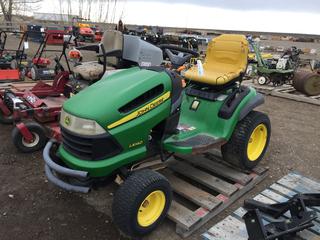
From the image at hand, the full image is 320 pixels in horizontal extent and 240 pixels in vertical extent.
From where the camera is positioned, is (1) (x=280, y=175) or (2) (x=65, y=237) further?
(1) (x=280, y=175)

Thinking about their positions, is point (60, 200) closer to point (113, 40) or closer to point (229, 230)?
point (229, 230)

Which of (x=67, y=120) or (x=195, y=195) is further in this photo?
(x=195, y=195)

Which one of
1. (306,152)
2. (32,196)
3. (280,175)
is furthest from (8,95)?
(306,152)

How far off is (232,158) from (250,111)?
0.51m

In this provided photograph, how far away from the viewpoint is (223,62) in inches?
144

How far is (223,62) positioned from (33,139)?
7.84 ft

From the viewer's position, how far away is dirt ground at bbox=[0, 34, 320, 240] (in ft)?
8.68

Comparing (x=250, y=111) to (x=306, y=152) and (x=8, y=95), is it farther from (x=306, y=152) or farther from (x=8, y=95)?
(x=8, y=95)

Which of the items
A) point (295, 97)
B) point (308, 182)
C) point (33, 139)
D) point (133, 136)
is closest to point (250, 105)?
point (308, 182)

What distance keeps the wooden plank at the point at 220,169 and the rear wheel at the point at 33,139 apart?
1.72 metres

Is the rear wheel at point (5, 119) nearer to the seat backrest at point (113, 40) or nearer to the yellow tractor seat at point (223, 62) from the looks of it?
the seat backrest at point (113, 40)

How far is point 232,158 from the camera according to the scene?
3.33 metres


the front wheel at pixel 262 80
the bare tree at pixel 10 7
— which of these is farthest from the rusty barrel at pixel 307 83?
the bare tree at pixel 10 7

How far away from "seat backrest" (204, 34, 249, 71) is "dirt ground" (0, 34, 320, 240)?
126cm
